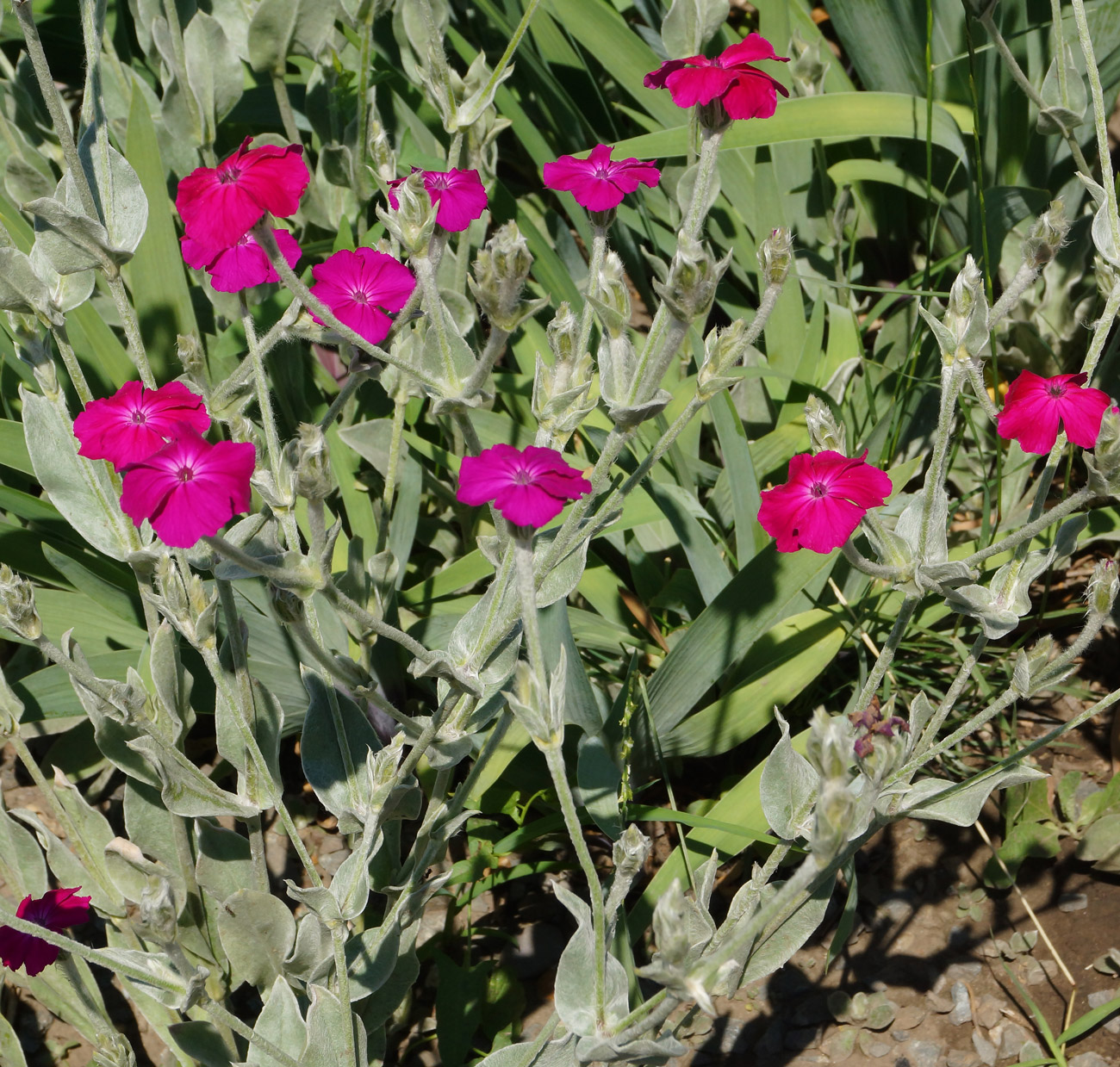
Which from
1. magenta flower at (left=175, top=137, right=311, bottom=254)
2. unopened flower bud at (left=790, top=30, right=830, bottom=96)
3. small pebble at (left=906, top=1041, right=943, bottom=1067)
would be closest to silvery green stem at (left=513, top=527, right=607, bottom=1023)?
magenta flower at (left=175, top=137, right=311, bottom=254)

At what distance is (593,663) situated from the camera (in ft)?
6.54

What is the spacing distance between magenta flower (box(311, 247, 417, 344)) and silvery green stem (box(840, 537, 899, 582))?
2.07ft

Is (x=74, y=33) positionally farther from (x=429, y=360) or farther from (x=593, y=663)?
(x=593, y=663)

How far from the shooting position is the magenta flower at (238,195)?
116 centimetres

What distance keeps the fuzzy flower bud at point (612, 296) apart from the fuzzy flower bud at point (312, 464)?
1.11 feet

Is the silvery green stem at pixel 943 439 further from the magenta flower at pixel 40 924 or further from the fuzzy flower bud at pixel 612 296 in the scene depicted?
the magenta flower at pixel 40 924

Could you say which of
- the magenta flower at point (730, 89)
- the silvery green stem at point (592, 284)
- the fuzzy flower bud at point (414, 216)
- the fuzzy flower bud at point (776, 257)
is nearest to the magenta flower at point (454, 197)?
the fuzzy flower bud at point (414, 216)

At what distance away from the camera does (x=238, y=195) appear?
1166 mm

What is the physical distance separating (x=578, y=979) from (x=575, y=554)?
48 centimetres

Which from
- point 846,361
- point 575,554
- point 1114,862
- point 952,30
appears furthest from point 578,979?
point 952,30

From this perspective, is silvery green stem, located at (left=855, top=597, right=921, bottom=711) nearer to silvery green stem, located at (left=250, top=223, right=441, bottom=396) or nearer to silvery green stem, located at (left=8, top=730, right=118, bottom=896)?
silvery green stem, located at (left=250, top=223, right=441, bottom=396)

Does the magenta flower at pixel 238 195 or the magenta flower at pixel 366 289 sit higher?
the magenta flower at pixel 238 195

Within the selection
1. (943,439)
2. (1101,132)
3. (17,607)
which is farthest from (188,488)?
(1101,132)

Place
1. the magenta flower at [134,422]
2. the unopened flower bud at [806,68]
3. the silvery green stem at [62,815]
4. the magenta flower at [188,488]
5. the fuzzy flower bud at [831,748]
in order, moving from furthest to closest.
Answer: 1. the unopened flower bud at [806,68]
2. the silvery green stem at [62,815]
3. the magenta flower at [134,422]
4. the magenta flower at [188,488]
5. the fuzzy flower bud at [831,748]
